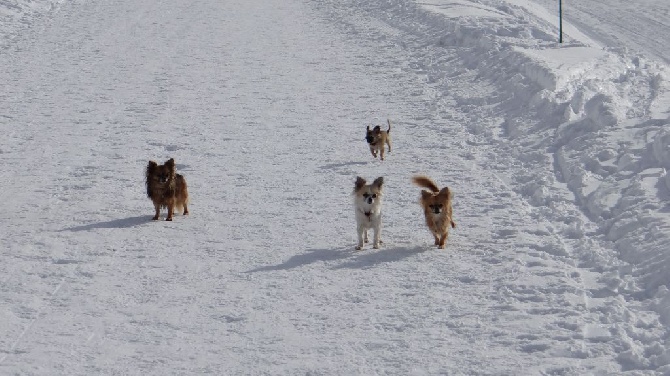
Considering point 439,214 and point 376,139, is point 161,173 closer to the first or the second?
point 439,214

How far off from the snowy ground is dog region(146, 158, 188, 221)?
0.30 metres

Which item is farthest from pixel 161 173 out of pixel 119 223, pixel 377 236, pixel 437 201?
pixel 437 201

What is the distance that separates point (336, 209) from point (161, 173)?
2.49m

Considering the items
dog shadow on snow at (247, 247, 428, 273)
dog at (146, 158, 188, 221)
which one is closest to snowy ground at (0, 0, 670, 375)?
dog shadow on snow at (247, 247, 428, 273)

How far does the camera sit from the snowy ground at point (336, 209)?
9070mm

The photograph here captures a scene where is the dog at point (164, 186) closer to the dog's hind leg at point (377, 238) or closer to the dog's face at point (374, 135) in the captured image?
the dog's hind leg at point (377, 238)

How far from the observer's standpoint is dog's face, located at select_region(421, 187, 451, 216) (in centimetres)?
1162

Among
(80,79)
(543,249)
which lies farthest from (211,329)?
(80,79)

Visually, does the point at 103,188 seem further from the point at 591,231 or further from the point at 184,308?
the point at 591,231

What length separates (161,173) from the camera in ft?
43.2

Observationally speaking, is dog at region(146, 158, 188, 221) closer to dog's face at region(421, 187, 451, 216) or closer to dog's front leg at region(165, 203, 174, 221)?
dog's front leg at region(165, 203, 174, 221)

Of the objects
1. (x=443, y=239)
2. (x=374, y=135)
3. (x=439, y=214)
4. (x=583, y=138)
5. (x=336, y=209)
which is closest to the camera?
(x=439, y=214)

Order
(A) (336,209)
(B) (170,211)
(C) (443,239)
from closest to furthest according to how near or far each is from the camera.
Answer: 1. (C) (443,239)
2. (B) (170,211)
3. (A) (336,209)

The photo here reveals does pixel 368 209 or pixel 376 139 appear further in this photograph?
pixel 376 139
